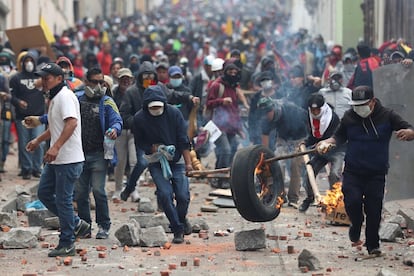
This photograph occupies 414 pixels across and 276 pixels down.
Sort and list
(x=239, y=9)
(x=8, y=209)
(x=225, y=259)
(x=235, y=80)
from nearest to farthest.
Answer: (x=225, y=259), (x=8, y=209), (x=235, y=80), (x=239, y=9)

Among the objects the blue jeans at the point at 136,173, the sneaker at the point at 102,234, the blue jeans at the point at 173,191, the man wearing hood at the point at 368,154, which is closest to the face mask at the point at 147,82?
the blue jeans at the point at 136,173

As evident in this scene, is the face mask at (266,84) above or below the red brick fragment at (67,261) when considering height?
above

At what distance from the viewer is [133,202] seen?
13.8m

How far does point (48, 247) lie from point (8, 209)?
2829 mm

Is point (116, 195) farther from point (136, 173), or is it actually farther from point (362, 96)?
point (362, 96)

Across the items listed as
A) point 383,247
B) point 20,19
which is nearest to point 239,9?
point 20,19

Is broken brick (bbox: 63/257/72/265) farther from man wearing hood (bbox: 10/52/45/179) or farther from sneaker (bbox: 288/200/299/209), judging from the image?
man wearing hood (bbox: 10/52/45/179)

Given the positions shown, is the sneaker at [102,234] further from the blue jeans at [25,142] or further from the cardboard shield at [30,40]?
the cardboard shield at [30,40]

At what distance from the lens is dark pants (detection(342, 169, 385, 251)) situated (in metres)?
9.34

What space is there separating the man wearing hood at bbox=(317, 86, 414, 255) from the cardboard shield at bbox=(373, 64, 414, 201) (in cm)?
350

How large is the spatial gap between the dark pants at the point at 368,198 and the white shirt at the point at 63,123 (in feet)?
7.80

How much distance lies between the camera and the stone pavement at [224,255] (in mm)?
8789

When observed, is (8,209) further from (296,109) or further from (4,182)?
(296,109)

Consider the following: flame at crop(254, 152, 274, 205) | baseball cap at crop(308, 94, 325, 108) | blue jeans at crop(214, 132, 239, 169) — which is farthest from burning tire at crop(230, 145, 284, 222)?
blue jeans at crop(214, 132, 239, 169)
